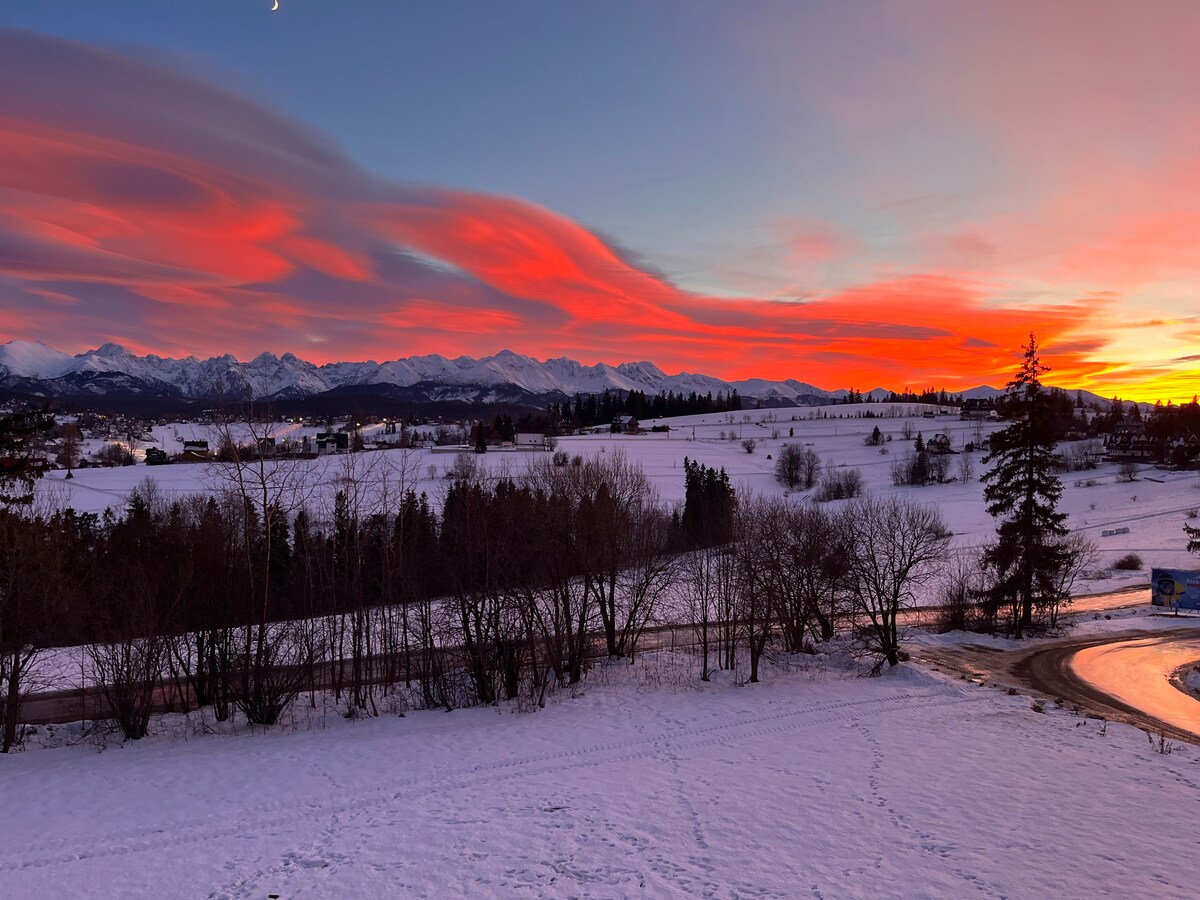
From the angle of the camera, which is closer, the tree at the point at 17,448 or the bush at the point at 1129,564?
the tree at the point at 17,448

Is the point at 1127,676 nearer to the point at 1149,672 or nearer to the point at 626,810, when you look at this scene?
the point at 1149,672

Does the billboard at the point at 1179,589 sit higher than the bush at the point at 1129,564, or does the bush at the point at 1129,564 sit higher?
the billboard at the point at 1179,589

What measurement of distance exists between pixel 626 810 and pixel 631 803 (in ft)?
1.36

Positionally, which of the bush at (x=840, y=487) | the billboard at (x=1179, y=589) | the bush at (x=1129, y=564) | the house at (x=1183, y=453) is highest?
the house at (x=1183, y=453)

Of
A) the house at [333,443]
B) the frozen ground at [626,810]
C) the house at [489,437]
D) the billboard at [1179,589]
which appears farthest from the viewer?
the house at [333,443]

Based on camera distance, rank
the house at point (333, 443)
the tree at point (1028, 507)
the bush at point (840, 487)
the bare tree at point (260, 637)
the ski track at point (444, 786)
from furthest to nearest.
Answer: the house at point (333, 443) < the bush at point (840, 487) < the tree at point (1028, 507) < the bare tree at point (260, 637) < the ski track at point (444, 786)

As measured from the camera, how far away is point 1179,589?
40.6 meters

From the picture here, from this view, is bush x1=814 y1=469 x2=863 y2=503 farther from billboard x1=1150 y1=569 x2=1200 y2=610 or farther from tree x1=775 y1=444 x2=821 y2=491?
billboard x1=1150 y1=569 x2=1200 y2=610

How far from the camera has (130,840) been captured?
12289 mm

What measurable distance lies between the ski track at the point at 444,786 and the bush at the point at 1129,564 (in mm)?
45664

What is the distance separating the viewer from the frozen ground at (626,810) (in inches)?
416

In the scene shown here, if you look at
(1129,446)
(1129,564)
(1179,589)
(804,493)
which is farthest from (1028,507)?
(1129,446)

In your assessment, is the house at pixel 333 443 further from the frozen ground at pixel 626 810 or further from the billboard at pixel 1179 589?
the billboard at pixel 1179 589

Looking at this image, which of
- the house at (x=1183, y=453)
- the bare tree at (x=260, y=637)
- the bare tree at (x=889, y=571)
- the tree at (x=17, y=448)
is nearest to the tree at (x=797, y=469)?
the house at (x=1183, y=453)
